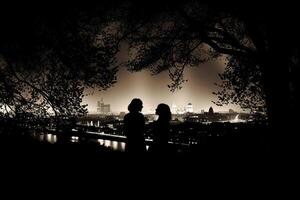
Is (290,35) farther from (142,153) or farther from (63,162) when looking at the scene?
(63,162)

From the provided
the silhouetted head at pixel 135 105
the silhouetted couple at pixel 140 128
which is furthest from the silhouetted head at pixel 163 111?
the silhouetted head at pixel 135 105

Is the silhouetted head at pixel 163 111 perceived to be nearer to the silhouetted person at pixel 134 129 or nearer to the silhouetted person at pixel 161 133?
the silhouetted person at pixel 161 133

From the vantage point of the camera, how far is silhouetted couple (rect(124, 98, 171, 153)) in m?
7.62

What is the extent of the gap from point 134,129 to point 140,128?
0.15 m

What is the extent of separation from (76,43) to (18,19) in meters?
2.15

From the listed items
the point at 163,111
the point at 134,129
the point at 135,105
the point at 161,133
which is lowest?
the point at 161,133

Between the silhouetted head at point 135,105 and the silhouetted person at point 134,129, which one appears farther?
the silhouetted person at point 134,129

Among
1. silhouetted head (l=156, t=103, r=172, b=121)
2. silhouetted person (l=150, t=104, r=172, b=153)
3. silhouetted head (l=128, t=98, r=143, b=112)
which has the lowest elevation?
silhouetted person (l=150, t=104, r=172, b=153)

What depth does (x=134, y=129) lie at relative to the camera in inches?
309

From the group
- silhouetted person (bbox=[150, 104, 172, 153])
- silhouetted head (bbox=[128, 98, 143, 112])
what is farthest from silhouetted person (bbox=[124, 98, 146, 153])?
silhouetted person (bbox=[150, 104, 172, 153])

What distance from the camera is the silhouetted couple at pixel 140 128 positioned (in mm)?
7617

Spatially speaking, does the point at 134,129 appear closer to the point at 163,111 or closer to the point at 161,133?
the point at 161,133

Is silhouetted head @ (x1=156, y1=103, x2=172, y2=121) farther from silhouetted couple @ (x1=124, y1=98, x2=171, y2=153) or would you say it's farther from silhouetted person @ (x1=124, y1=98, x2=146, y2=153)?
silhouetted person @ (x1=124, y1=98, x2=146, y2=153)

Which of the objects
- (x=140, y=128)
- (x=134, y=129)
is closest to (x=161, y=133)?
(x=140, y=128)
